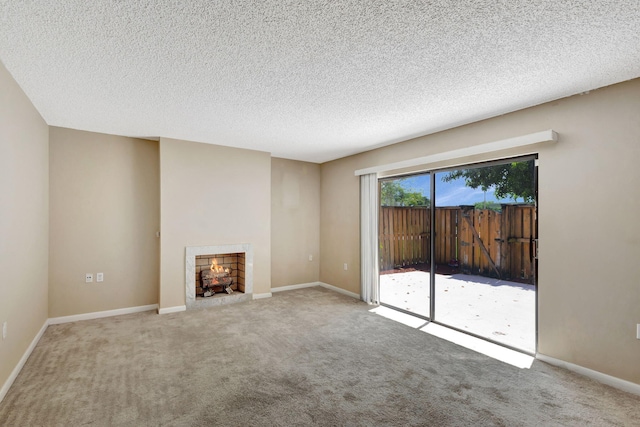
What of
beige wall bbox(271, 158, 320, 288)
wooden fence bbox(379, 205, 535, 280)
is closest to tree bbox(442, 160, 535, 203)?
wooden fence bbox(379, 205, 535, 280)

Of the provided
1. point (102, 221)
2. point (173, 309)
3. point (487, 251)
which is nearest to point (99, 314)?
point (173, 309)

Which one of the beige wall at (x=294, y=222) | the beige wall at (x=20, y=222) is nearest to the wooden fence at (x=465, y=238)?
the beige wall at (x=294, y=222)

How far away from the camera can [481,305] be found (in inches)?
150

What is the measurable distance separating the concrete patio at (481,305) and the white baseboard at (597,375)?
8.5 inches

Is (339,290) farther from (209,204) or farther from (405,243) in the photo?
(209,204)

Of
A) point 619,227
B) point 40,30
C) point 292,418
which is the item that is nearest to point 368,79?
point 40,30

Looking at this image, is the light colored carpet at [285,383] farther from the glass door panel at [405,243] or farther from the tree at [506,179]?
the tree at [506,179]

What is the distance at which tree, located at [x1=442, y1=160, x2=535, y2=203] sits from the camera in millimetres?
3223

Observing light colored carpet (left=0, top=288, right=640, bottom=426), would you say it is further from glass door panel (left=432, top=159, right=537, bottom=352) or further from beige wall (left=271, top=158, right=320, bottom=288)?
beige wall (left=271, top=158, right=320, bottom=288)

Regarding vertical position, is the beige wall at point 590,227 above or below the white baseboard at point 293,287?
above

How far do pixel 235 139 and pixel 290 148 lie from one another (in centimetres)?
92

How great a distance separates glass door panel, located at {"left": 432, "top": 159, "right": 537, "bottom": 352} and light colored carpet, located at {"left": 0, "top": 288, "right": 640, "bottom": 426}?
64 cm

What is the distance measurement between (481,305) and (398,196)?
74.6 inches

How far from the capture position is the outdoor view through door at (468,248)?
330 cm
